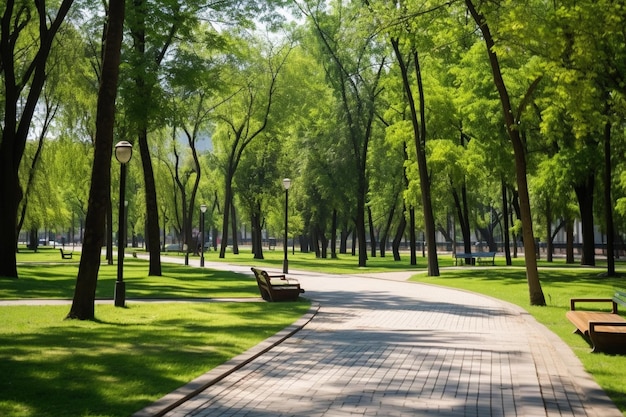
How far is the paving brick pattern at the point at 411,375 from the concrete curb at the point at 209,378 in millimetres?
96

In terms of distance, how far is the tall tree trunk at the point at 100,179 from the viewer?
583 inches

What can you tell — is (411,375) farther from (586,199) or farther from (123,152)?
(586,199)

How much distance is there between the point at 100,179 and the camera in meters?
14.9

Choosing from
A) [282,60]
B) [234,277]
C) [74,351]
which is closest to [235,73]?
[282,60]

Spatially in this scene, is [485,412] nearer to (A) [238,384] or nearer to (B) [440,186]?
(A) [238,384]

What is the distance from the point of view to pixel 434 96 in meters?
37.8

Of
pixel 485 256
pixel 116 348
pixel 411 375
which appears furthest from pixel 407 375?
pixel 485 256

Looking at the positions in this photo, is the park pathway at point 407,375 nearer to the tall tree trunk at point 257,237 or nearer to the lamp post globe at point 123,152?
the lamp post globe at point 123,152

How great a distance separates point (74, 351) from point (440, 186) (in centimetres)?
3449

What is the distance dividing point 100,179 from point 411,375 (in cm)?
822

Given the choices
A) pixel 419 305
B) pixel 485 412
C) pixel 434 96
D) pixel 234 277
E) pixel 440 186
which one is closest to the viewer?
pixel 485 412

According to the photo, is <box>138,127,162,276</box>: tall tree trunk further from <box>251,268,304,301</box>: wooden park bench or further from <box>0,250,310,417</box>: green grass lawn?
<box>251,268,304,301</box>: wooden park bench

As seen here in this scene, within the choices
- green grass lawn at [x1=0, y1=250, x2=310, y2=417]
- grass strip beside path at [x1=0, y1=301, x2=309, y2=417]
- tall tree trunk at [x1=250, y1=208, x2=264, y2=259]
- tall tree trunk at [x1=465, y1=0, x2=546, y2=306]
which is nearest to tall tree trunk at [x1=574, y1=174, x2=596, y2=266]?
tall tree trunk at [x1=465, y1=0, x2=546, y2=306]

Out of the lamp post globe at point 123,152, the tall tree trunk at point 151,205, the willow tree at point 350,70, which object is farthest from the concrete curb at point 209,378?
the willow tree at point 350,70
